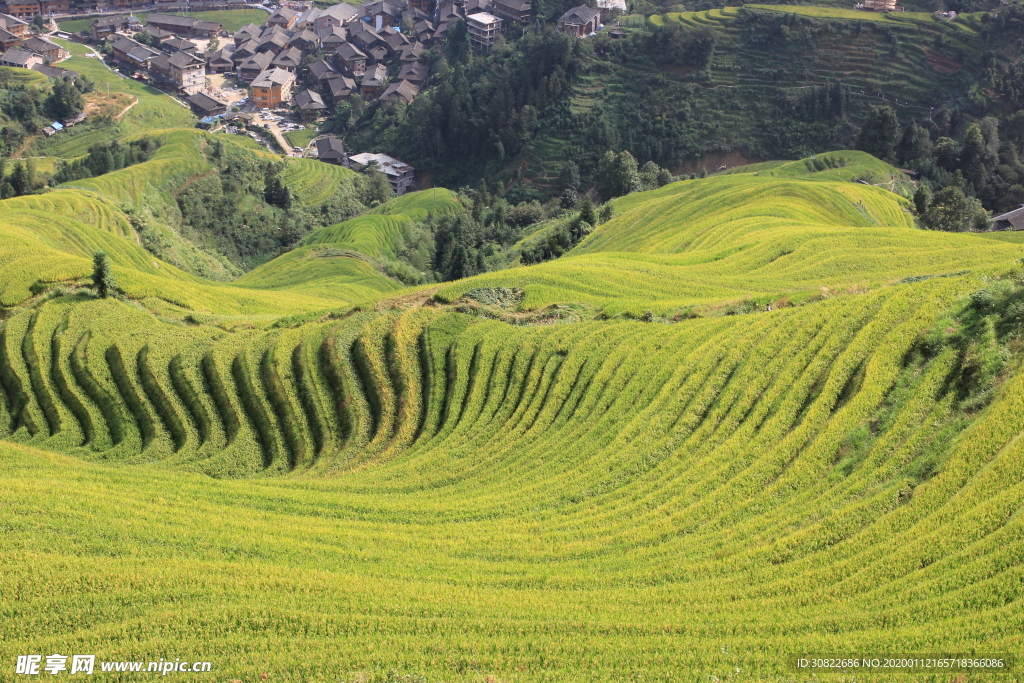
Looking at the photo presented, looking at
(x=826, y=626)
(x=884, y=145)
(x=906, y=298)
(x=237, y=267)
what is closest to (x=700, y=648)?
(x=826, y=626)

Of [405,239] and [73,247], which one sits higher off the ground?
[73,247]

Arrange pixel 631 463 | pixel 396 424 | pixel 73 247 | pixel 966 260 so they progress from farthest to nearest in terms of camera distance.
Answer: pixel 73 247, pixel 966 260, pixel 396 424, pixel 631 463

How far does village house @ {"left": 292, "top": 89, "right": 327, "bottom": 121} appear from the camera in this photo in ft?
379

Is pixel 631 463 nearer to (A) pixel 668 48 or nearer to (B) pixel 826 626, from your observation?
(B) pixel 826 626

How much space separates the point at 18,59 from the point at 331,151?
4939 centimetres

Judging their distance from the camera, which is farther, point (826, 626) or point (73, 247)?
point (73, 247)

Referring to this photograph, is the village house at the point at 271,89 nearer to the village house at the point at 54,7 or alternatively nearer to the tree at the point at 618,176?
the village house at the point at 54,7

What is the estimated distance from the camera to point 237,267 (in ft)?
214

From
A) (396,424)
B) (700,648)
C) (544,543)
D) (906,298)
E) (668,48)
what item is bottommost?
(396,424)

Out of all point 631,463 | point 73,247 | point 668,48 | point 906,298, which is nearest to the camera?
point 631,463

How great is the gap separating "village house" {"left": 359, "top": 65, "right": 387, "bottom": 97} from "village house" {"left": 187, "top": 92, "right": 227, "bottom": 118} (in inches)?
871

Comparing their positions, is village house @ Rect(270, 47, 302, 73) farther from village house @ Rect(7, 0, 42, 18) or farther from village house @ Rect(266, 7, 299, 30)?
village house @ Rect(7, 0, 42, 18)

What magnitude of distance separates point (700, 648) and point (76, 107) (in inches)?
4231

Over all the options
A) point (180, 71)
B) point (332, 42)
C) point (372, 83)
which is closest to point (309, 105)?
point (372, 83)
